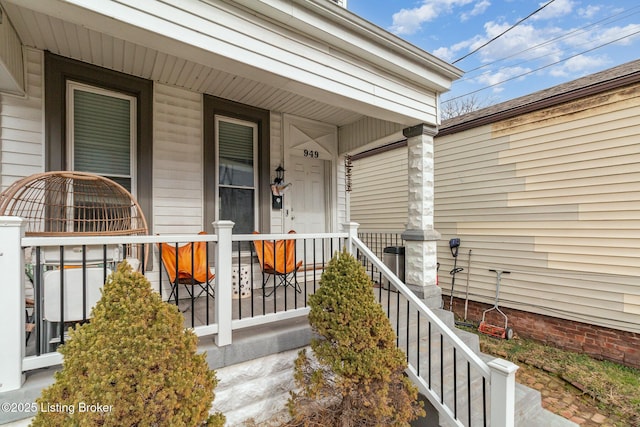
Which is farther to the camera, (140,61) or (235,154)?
(235,154)

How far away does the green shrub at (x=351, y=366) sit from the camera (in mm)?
2027

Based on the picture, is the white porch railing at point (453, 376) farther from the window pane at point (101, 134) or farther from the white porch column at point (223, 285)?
the window pane at point (101, 134)

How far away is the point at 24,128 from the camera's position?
2.80 meters

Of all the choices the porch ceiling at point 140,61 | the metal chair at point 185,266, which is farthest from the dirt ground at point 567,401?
the porch ceiling at point 140,61

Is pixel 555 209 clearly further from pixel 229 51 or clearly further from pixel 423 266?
pixel 229 51

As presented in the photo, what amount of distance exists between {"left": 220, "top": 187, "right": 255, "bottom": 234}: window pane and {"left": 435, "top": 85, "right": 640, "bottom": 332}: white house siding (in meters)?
4.06

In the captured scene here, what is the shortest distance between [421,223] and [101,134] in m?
3.81

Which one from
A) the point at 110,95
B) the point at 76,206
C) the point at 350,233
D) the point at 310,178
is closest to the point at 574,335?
the point at 350,233

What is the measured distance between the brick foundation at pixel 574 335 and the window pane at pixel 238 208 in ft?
14.8

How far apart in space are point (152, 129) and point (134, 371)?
2938 millimetres

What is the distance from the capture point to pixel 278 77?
256 centimetres

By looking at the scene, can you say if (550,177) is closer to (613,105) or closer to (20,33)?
A: (613,105)

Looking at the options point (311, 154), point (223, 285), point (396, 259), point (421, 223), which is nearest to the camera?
point (223, 285)

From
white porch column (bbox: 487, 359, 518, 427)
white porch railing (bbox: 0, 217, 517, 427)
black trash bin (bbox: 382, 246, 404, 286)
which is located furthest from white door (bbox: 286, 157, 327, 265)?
white porch column (bbox: 487, 359, 518, 427)
